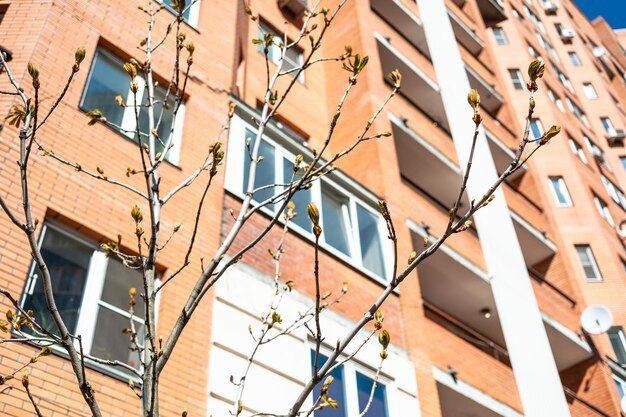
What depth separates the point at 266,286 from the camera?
9.11 metres

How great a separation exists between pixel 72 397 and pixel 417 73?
51.2 feet

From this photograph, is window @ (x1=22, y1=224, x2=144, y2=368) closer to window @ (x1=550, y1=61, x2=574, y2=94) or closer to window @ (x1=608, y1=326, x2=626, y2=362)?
window @ (x1=608, y1=326, x2=626, y2=362)

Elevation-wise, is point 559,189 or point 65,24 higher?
point 559,189

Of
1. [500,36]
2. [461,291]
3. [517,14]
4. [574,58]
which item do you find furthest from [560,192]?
[574,58]

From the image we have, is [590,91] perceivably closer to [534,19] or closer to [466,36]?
[534,19]

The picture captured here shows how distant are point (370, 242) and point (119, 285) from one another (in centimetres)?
589

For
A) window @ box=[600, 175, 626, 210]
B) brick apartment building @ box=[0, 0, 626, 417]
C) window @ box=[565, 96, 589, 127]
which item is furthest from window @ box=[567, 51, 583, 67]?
brick apartment building @ box=[0, 0, 626, 417]

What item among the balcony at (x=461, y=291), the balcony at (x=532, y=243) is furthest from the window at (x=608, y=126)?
the balcony at (x=461, y=291)

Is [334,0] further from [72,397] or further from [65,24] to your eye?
[72,397]

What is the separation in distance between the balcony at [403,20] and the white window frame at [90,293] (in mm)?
15730

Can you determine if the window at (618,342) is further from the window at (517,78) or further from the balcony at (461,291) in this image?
the window at (517,78)

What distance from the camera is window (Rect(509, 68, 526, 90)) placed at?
27727 mm

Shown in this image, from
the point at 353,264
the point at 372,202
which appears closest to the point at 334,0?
the point at 372,202

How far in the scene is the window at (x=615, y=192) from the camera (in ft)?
91.1
